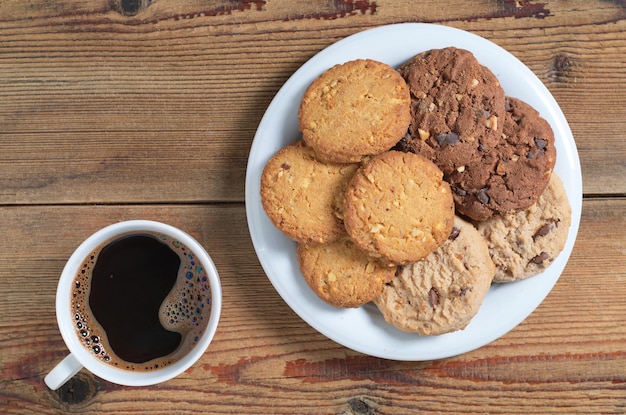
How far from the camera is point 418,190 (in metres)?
1.03

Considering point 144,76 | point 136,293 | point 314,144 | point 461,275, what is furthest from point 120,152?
point 461,275

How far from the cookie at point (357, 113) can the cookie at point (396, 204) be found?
39 millimetres

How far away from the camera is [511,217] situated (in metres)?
1.13

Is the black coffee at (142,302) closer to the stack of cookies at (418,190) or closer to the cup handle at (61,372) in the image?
the cup handle at (61,372)

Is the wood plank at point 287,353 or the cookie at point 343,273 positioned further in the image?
the wood plank at point 287,353

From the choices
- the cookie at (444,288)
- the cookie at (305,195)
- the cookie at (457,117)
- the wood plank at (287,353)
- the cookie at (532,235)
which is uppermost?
the cookie at (457,117)

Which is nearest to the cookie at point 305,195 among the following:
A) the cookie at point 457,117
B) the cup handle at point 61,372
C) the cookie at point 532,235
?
the cookie at point 457,117

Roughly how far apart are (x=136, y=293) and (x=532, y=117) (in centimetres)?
84

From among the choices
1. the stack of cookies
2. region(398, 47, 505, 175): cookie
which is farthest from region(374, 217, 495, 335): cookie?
region(398, 47, 505, 175): cookie

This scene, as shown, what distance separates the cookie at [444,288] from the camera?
1.10 m

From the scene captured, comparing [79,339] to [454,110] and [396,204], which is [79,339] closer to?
[396,204]

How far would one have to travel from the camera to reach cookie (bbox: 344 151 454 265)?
1.03 m

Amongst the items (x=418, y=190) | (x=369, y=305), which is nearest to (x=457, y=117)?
(x=418, y=190)

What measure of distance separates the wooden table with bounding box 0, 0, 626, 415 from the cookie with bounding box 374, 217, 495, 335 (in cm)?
21
